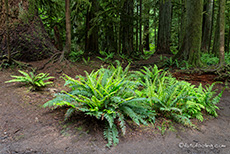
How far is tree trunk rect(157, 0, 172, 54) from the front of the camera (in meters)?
10.8

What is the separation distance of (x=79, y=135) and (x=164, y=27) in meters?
10.4

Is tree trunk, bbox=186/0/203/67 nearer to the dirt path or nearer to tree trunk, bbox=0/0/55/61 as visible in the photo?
the dirt path

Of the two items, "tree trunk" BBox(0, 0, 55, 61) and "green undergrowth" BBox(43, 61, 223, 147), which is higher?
"tree trunk" BBox(0, 0, 55, 61)

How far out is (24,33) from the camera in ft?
20.5

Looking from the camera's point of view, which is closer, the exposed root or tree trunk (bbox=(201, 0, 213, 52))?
the exposed root

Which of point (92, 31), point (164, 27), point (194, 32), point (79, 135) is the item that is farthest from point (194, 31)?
point (79, 135)

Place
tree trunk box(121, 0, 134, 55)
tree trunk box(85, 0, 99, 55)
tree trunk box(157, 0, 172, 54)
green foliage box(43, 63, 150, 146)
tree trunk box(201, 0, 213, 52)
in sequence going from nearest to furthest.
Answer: green foliage box(43, 63, 150, 146), tree trunk box(85, 0, 99, 55), tree trunk box(121, 0, 134, 55), tree trunk box(157, 0, 172, 54), tree trunk box(201, 0, 213, 52)

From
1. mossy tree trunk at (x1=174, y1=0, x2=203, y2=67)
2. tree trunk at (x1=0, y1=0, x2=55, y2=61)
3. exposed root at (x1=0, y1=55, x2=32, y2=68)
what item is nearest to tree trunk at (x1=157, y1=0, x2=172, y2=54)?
mossy tree trunk at (x1=174, y1=0, x2=203, y2=67)

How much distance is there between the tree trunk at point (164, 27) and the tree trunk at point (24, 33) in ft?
25.4

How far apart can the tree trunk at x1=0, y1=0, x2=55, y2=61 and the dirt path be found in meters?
3.08

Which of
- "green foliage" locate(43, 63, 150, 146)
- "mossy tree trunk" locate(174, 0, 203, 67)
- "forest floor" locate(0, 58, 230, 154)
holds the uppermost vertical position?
"mossy tree trunk" locate(174, 0, 203, 67)

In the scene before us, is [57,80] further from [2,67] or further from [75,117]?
[75,117]

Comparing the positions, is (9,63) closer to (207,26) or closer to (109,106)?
(109,106)

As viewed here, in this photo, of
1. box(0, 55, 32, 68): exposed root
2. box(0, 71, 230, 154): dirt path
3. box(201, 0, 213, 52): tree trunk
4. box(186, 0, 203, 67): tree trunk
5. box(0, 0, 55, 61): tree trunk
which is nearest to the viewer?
box(0, 71, 230, 154): dirt path
